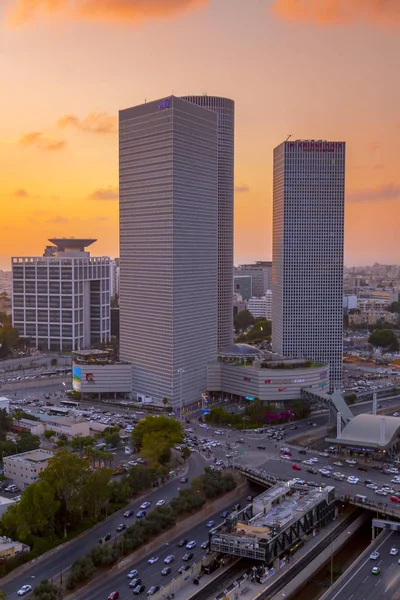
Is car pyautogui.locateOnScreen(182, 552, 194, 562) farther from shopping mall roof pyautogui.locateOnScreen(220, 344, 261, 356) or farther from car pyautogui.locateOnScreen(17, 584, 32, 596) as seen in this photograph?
shopping mall roof pyautogui.locateOnScreen(220, 344, 261, 356)

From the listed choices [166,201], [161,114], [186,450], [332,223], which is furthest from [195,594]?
[332,223]

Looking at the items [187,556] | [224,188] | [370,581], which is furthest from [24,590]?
[224,188]

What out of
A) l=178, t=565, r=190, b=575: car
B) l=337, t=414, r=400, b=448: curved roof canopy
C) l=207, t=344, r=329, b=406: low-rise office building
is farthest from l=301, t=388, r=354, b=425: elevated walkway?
l=178, t=565, r=190, b=575: car

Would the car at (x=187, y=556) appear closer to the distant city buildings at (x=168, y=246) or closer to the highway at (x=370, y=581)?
the highway at (x=370, y=581)

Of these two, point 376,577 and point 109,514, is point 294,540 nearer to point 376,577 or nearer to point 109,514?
point 376,577

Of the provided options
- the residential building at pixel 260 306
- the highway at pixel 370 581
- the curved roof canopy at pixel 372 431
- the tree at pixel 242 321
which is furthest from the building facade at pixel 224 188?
the residential building at pixel 260 306

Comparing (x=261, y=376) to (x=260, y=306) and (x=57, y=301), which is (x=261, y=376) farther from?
(x=260, y=306)

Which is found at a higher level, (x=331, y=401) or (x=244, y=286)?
(x=244, y=286)
